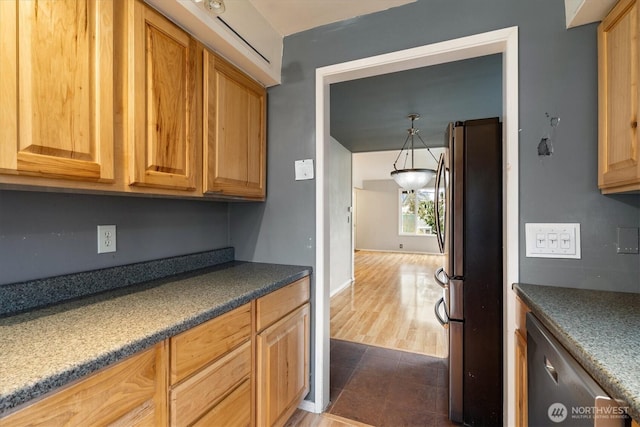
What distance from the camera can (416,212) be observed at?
8.95 meters

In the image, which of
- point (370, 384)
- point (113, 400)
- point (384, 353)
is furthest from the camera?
point (384, 353)

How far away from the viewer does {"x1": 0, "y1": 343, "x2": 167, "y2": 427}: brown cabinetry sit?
615mm

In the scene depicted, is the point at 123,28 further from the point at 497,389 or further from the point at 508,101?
the point at 497,389

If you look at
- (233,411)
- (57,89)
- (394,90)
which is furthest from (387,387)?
(394,90)

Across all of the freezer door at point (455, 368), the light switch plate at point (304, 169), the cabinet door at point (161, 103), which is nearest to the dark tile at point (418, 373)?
the freezer door at point (455, 368)

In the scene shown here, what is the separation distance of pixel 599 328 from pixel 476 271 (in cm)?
73

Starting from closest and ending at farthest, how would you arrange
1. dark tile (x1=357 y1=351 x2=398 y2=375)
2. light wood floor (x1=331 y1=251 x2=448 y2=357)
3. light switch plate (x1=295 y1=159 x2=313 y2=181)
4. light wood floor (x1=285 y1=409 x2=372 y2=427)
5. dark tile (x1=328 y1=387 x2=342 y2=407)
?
1. light wood floor (x1=285 y1=409 x2=372 y2=427)
2. light switch plate (x1=295 y1=159 x2=313 y2=181)
3. dark tile (x1=328 y1=387 x2=342 y2=407)
4. dark tile (x1=357 y1=351 x2=398 y2=375)
5. light wood floor (x1=331 y1=251 x2=448 y2=357)

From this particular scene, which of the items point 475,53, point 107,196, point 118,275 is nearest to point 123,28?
point 107,196

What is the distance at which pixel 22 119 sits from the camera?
30.8 inches

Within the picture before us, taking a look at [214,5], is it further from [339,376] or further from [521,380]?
[339,376]

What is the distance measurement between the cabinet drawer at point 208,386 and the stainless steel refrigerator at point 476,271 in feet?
3.85

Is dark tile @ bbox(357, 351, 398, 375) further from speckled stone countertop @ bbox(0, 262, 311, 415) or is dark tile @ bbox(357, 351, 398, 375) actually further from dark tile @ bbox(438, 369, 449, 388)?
speckled stone countertop @ bbox(0, 262, 311, 415)

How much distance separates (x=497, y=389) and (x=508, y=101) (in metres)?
1.50

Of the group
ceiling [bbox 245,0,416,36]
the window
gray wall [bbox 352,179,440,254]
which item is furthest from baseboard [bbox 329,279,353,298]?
the window
